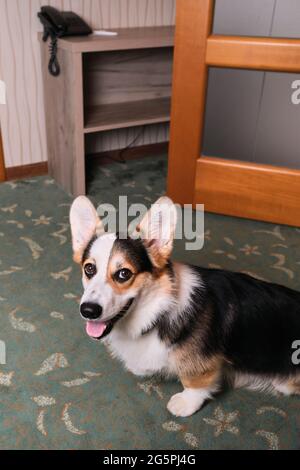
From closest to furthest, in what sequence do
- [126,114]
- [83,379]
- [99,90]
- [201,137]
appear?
1. [83,379]
2. [201,137]
3. [126,114]
4. [99,90]

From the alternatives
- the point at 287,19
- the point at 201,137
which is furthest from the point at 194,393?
the point at 287,19

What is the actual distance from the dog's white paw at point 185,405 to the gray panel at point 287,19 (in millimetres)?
1674

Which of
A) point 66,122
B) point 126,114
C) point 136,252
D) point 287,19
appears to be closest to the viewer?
point 136,252

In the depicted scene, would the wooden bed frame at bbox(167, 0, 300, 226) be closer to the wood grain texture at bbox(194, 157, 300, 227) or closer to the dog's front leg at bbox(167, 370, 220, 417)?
the wood grain texture at bbox(194, 157, 300, 227)

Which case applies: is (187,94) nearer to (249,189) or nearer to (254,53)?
(254,53)

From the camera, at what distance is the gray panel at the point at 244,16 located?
213cm

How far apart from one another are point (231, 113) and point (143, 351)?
4.94 feet

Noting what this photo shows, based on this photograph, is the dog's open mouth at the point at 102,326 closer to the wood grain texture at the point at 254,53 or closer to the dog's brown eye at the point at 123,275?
the dog's brown eye at the point at 123,275

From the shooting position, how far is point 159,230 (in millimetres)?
1269

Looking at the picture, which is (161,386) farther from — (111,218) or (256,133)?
(256,133)

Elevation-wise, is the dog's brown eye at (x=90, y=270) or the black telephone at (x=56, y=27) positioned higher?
the black telephone at (x=56, y=27)

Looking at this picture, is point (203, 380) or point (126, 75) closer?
point (203, 380)

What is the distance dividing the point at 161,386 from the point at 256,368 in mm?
331

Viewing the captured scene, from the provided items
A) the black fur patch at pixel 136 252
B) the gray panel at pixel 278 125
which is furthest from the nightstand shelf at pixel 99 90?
the black fur patch at pixel 136 252
